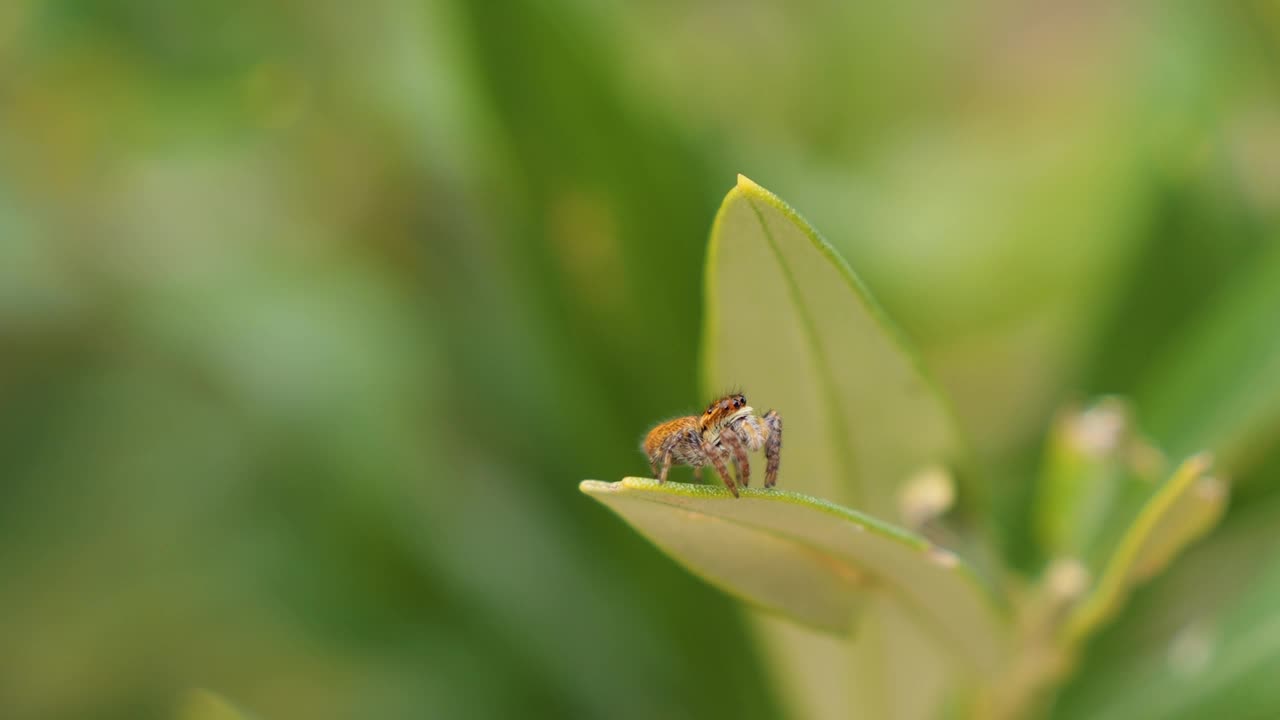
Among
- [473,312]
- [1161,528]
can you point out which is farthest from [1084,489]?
[473,312]

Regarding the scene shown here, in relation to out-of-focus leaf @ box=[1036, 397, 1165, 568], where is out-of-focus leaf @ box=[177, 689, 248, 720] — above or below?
below

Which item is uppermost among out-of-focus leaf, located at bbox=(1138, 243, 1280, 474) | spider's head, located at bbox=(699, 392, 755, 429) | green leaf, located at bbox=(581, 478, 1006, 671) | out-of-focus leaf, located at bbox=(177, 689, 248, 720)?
out-of-focus leaf, located at bbox=(1138, 243, 1280, 474)

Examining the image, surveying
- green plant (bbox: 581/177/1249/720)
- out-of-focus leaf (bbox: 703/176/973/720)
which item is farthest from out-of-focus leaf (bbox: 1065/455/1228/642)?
out-of-focus leaf (bbox: 703/176/973/720)

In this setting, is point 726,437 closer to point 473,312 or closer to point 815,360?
point 815,360

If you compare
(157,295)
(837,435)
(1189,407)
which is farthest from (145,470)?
(1189,407)

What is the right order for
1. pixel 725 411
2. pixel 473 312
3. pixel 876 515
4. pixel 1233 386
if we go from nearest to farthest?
1. pixel 725 411
2. pixel 876 515
3. pixel 1233 386
4. pixel 473 312

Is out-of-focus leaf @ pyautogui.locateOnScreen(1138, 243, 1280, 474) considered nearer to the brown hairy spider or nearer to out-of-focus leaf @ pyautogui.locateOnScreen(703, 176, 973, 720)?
out-of-focus leaf @ pyautogui.locateOnScreen(703, 176, 973, 720)

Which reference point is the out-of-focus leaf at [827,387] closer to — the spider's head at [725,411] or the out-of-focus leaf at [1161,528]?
the spider's head at [725,411]
